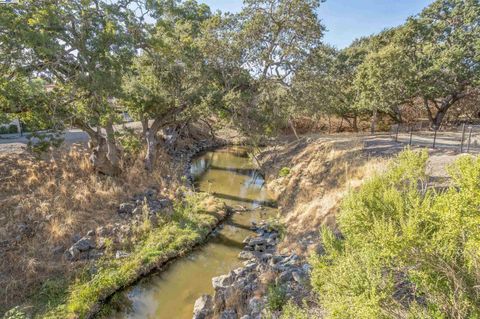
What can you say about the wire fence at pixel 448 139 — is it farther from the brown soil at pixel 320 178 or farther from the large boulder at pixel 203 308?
the large boulder at pixel 203 308

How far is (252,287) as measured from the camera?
24.2 ft

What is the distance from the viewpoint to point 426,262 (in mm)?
3484

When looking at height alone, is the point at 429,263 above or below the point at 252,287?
above

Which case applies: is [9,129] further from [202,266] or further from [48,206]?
[202,266]

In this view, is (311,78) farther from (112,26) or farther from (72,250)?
(72,250)

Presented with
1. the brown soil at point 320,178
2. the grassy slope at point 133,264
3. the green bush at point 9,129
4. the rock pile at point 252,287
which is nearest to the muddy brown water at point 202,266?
the grassy slope at point 133,264

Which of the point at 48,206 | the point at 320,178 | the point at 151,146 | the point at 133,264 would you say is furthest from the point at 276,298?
the point at 151,146

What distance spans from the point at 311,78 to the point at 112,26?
9006 millimetres

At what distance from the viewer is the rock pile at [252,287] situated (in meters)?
6.57

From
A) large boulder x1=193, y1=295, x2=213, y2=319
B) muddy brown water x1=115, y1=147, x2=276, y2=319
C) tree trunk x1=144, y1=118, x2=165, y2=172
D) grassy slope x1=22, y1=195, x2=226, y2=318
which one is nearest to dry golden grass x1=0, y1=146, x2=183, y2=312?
tree trunk x1=144, y1=118, x2=165, y2=172

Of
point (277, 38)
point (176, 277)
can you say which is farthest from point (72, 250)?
point (277, 38)

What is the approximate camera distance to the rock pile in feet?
21.5

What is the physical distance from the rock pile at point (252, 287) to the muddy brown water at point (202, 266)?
0.75m

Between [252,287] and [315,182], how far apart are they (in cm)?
800
